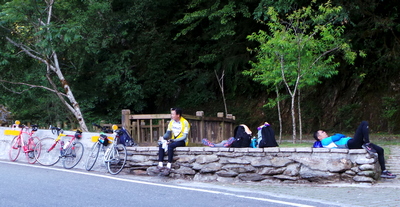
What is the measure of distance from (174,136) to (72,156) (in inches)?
115

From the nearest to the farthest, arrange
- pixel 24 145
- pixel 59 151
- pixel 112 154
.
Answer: pixel 112 154, pixel 59 151, pixel 24 145

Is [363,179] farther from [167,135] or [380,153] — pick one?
[167,135]

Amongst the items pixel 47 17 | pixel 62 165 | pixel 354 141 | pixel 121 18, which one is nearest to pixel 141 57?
pixel 121 18

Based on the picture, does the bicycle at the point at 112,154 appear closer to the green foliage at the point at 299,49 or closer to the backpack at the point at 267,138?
the backpack at the point at 267,138

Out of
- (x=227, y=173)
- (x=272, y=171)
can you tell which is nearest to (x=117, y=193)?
(x=227, y=173)

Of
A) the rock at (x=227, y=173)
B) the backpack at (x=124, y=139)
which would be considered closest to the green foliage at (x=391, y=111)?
the rock at (x=227, y=173)

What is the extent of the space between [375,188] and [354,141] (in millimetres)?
1108

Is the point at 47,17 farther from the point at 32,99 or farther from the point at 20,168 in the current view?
the point at 20,168

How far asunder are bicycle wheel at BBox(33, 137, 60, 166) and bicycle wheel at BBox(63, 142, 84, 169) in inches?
18.7

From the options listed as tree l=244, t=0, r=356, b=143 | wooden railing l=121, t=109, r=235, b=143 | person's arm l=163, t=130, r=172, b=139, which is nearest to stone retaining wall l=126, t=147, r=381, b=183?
person's arm l=163, t=130, r=172, b=139

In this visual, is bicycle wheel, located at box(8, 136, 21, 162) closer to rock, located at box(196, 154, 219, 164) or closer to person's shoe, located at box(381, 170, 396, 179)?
rock, located at box(196, 154, 219, 164)

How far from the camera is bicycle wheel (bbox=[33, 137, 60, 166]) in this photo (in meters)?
11.9

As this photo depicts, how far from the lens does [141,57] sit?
24391 millimetres

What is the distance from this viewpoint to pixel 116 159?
34.7ft
